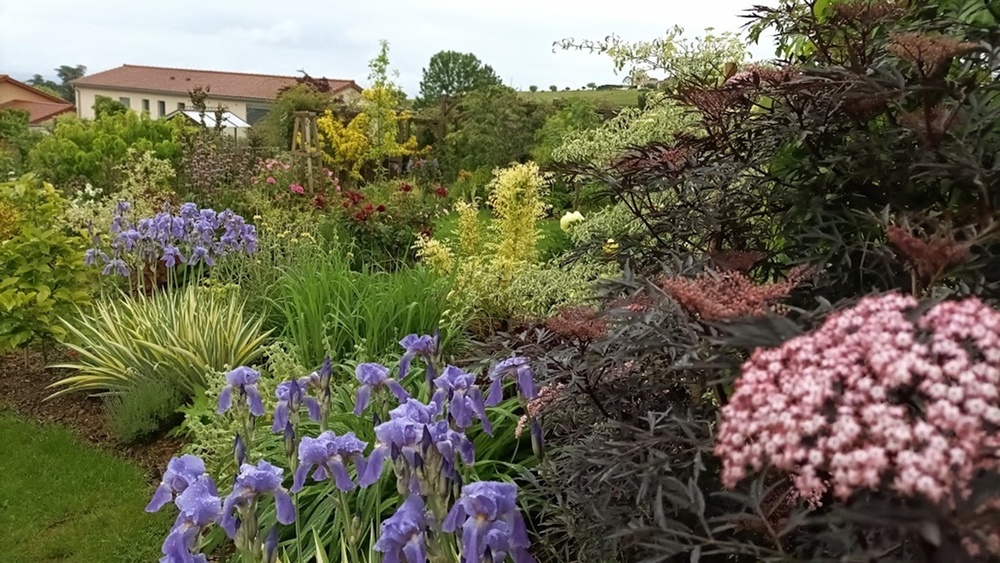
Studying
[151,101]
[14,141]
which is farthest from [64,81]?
[14,141]

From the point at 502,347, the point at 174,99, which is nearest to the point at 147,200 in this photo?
the point at 502,347

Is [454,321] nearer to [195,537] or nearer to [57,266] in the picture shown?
[195,537]

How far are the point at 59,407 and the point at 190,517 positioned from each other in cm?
386

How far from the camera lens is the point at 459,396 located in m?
1.93

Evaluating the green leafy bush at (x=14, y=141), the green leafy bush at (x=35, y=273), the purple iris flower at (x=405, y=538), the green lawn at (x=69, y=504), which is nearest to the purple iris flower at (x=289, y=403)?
the purple iris flower at (x=405, y=538)

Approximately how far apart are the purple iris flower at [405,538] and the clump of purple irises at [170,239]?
3.45 meters

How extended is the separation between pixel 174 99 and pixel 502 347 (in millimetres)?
52047

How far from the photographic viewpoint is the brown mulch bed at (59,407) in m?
4.10

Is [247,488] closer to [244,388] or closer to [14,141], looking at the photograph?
[244,388]

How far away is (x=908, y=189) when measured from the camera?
1783 mm

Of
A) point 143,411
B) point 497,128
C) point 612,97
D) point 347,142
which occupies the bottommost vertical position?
point 143,411

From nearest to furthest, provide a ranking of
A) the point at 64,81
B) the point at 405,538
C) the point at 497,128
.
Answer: the point at 405,538, the point at 497,128, the point at 64,81

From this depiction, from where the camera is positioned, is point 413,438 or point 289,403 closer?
point 413,438

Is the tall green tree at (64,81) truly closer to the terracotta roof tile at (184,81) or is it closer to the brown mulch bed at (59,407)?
the terracotta roof tile at (184,81)
